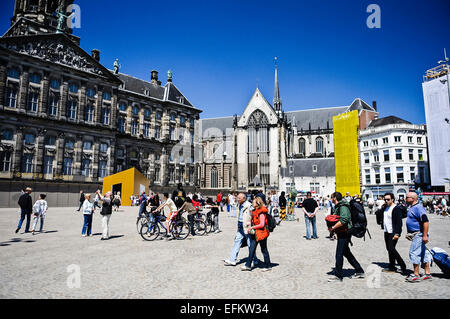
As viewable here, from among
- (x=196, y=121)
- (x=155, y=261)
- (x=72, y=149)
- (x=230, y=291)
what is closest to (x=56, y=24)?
(x=72, y=149)

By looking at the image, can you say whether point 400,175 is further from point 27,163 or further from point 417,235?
point 27,163

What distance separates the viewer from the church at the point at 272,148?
59.2 metres

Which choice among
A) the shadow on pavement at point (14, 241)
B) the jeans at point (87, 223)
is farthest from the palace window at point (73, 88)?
the shadow on pavement at point (14, 241)

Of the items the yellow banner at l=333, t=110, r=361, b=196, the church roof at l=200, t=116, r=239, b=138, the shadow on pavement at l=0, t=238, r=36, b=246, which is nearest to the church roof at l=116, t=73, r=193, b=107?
the church roof at l=200, t=116, r=239, b=138

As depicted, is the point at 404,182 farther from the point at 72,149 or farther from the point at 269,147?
the point at 72,149

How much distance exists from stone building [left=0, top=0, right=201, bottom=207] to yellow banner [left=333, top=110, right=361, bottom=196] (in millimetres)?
27516

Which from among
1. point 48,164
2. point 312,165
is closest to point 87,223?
point 48,164

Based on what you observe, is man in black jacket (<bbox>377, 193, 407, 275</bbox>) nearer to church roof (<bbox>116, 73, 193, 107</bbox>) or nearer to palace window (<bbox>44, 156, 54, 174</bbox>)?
palace window (<bbox>44, 156, 54, 174</bbox>)

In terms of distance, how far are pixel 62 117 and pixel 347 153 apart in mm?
40284

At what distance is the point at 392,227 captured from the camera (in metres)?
6.48

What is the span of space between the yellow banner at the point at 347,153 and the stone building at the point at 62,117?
2752 cm

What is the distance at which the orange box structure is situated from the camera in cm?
3494

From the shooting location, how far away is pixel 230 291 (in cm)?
525
